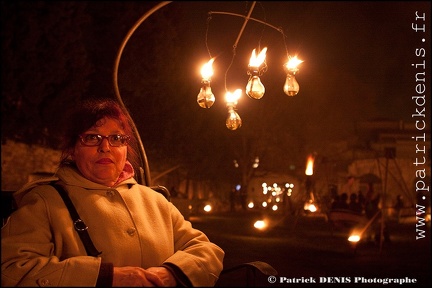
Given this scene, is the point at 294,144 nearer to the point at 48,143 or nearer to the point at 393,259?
the point at 48,143

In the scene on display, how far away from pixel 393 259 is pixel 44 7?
1594 cm

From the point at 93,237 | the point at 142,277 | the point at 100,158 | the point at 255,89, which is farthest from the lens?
the point at 255,89

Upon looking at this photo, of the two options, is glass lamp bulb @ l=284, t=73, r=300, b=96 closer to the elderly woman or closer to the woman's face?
the elderly woman

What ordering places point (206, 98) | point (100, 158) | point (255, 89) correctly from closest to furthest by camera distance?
1. point (100, 158)
2. point (255, 89)
3. point (206, 98)

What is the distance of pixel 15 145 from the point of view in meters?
20.9

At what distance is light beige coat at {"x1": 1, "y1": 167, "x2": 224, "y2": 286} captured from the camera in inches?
112

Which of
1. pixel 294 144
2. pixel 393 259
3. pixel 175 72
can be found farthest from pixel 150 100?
pixel 294 144

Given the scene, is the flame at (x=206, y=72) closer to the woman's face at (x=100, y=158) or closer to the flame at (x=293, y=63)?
the flame at (x=293, y=63)

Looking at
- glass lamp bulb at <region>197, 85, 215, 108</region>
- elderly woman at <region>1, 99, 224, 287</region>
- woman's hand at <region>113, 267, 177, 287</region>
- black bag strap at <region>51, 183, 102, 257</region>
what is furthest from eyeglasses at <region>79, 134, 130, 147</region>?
glass lamp bulb at <region>197, 85, 215, 108</region>

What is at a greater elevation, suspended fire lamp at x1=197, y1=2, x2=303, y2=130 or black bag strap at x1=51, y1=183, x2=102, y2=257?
suspended fire lamp at x1=197, y1=2, x2=303, y2=130

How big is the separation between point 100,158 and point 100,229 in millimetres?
457

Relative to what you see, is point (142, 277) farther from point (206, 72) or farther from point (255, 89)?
point (206, 72)

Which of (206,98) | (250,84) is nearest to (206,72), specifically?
(206,98)

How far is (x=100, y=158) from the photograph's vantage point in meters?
3.33
